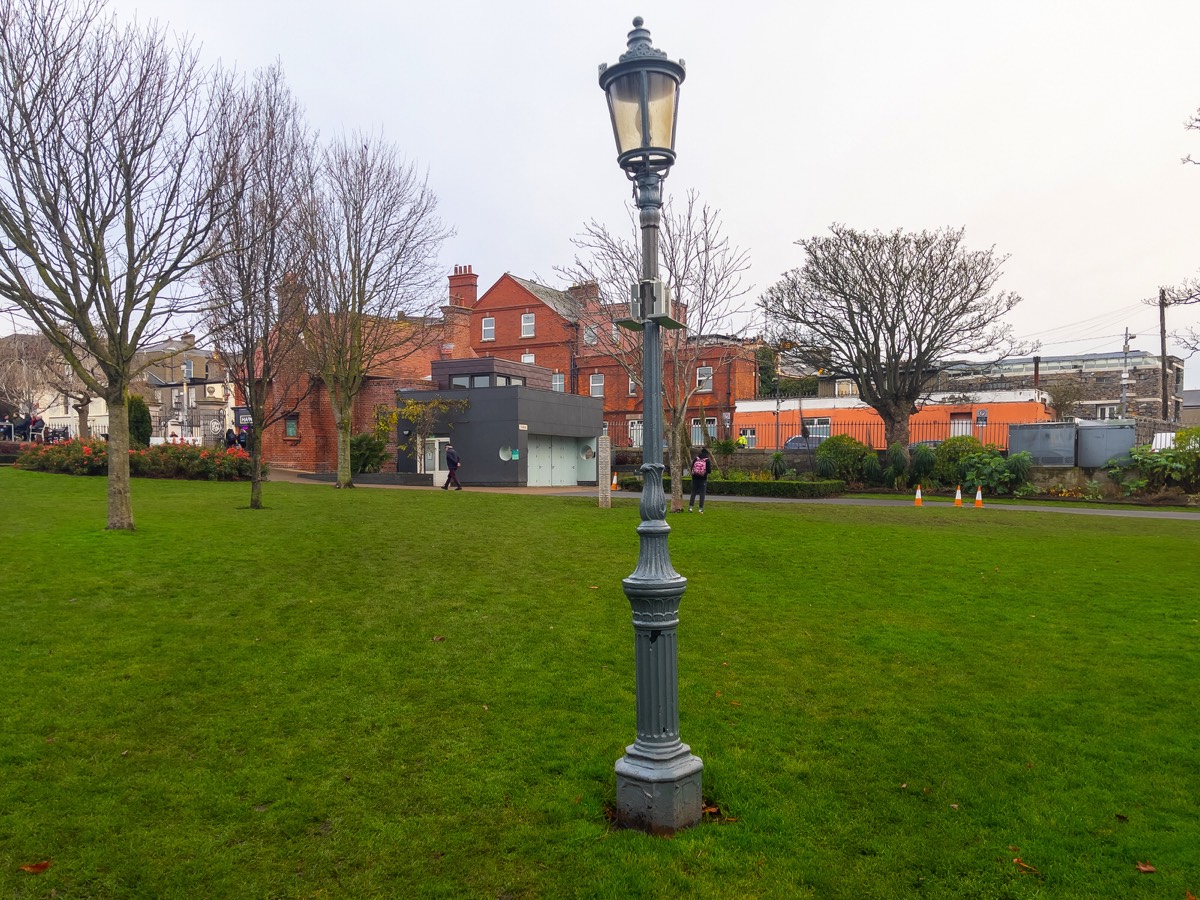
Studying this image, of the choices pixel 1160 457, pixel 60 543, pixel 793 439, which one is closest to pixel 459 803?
pixel 60 543

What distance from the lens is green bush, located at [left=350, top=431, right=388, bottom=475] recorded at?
35812 millimetres

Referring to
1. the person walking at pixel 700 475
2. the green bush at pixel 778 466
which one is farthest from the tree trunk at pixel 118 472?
the green bush at pixel 778 466

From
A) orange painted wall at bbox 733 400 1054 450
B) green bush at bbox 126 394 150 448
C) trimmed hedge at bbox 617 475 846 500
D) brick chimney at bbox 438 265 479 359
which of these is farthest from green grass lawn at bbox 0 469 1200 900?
brick chimney at bbox 438 265 479 359

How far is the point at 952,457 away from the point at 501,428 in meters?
18.1

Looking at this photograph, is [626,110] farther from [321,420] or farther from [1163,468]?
[321,420]

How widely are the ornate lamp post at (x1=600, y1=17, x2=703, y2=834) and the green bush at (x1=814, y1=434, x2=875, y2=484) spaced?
94.6 feet

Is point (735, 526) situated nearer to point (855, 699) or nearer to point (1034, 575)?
point (1034, 575)

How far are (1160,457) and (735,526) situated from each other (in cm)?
1799

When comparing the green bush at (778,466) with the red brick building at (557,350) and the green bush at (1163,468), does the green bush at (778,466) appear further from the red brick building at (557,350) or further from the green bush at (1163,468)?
the red brick building at (557,350)

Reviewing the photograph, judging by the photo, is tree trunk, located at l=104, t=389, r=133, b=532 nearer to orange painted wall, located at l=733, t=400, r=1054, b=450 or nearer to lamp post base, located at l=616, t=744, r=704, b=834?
lamp post base, located at l=616, t=744, r=704, b=834

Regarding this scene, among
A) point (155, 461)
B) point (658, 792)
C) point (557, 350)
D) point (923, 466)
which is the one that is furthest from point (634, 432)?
point (658, 792)

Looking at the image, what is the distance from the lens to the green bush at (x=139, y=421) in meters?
31.1

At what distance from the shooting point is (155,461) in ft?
90.5

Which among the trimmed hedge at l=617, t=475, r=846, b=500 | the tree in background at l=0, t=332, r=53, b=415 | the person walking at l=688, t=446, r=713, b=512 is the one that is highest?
the tree in background at l=0, t=332, r=53, b=415
